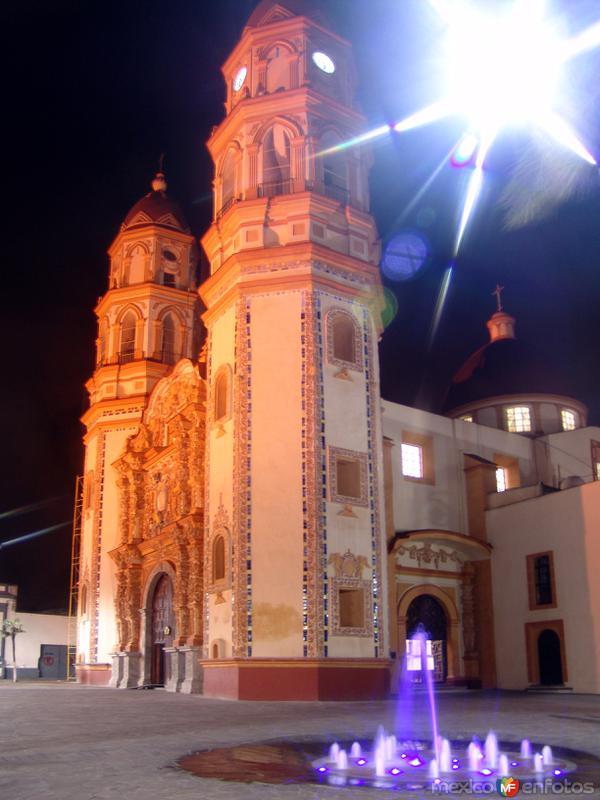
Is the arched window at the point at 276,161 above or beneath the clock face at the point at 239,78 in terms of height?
beneath

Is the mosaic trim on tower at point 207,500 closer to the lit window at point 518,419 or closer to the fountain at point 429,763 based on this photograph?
the fountain at point 429,763

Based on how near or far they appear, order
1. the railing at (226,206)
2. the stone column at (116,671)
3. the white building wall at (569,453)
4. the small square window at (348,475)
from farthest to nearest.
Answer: the white building wall at (569,453), the stone column at (116,671), the railing at (226,206), the small square window at (348,475)

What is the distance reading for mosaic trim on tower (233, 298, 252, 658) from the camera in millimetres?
20156

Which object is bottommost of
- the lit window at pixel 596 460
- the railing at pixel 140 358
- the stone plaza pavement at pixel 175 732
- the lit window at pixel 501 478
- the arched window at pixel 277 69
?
the stone plaza pavement at pixel 175 732

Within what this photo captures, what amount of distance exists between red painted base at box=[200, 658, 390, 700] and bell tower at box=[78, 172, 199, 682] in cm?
1251

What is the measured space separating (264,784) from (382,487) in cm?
1514

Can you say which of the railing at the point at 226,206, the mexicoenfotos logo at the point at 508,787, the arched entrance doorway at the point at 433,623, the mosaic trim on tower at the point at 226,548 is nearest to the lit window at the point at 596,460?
the arched entrance doorway at the point at 433,623

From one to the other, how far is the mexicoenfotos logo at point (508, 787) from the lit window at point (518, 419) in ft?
87.5

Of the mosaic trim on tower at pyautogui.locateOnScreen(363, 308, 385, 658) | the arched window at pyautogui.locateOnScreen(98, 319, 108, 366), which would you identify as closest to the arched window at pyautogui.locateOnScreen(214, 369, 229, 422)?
the mosaic trim on tower at pyautogui.locateOnScreen(363, 308, 385, 658)

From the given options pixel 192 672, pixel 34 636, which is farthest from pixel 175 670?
pixel 34 636

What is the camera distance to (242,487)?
2116 cm

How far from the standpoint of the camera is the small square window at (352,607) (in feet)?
67.8

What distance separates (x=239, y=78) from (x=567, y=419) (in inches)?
687

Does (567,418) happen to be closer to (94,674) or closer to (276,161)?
(276,161)
